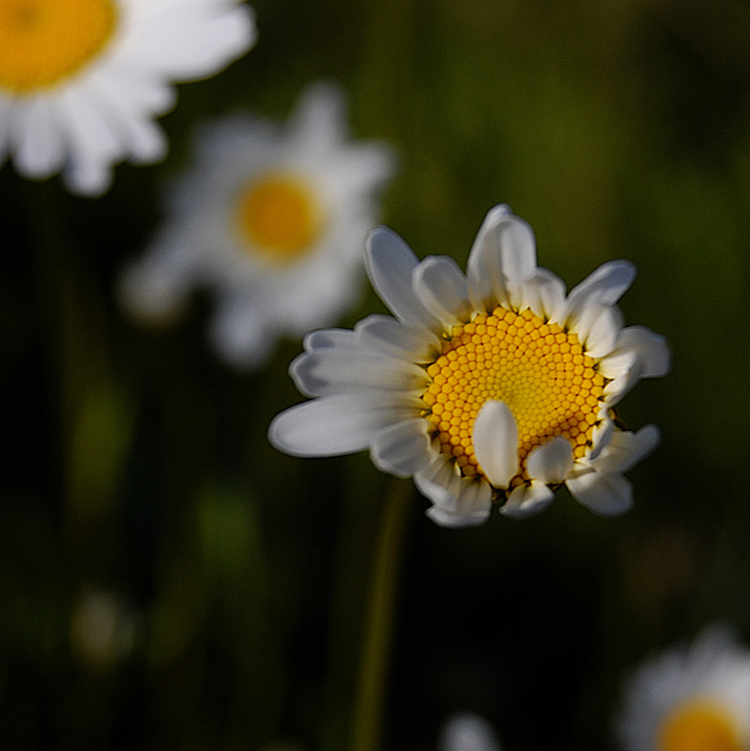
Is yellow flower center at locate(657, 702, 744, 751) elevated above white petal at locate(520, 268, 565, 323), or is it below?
below

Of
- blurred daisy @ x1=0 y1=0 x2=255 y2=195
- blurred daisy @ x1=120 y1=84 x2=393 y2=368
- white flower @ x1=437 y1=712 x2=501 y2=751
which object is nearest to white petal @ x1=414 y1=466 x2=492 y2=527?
white flower @ x1=437 y1=712 x2=501 y2=751

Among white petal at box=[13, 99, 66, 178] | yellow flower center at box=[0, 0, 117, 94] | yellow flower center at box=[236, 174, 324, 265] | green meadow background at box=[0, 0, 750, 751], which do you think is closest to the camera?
white petal at box=[13, 99, 66, 178]

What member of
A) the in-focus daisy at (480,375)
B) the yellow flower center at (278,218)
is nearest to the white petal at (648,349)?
the in-focus daisy at (480,375)

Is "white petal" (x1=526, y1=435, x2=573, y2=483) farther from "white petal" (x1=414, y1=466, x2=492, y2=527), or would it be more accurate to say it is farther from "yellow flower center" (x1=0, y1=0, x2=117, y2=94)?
"yellow flower center" (x1=0, y1=0, x2=117, y2=94)

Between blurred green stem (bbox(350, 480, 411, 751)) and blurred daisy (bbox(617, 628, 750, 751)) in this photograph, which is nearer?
blurred green stem (bbox(350, 480, 411, 751))

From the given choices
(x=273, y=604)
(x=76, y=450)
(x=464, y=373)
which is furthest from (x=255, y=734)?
(x=464, y=373)

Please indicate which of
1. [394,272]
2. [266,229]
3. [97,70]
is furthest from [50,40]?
[394,272]

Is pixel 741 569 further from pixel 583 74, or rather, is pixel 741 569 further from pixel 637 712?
pixel 583 74

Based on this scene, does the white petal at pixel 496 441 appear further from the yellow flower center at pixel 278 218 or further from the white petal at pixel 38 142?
the yellow flower center at pixel 278 218
